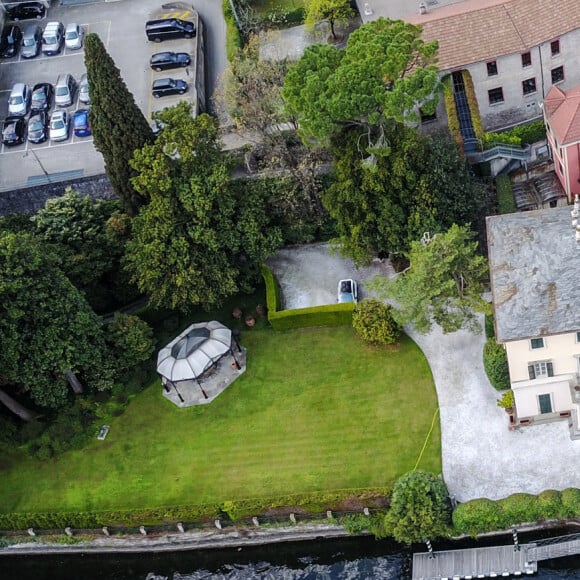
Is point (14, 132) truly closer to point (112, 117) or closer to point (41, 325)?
point (112, 117)

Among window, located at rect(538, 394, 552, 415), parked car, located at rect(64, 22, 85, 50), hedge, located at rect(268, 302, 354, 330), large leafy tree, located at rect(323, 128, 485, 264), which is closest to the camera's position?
window, located at rect(538, 394, 552, 415)

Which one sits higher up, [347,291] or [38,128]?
[38,128]

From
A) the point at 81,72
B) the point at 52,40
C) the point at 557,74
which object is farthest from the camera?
the point at 52,40

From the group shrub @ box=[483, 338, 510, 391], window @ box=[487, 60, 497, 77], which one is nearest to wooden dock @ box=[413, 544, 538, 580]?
shrub @ box=[483, 338, 510, 391]

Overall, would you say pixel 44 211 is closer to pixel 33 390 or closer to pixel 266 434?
pixel 33 390

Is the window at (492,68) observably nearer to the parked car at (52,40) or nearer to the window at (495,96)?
the window at (495,96)

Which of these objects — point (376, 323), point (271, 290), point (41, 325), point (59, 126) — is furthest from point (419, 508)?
point (59, 126)

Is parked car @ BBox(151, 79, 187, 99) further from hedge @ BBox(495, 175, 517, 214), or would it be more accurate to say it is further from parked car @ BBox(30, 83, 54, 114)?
hedge @ BBox(495, 175, 517, 214)

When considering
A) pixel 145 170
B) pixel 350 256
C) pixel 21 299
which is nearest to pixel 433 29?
pixel 350 256
